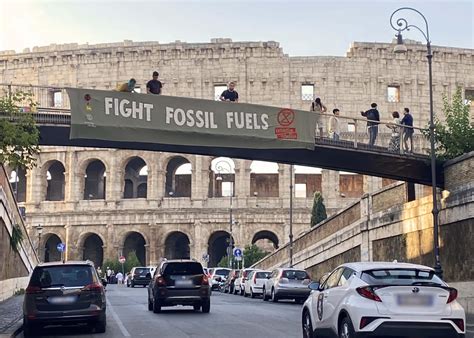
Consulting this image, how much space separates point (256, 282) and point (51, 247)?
44014 mm

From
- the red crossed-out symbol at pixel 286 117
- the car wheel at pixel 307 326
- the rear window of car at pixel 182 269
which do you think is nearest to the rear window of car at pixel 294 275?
the rear window of car at pixel 182 269

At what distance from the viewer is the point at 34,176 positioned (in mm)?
70562

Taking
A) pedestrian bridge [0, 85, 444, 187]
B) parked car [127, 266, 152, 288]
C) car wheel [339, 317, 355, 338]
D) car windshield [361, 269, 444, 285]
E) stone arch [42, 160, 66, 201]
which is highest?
stone arch [42, 160, 66, 201]

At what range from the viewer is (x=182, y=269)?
76.0 ft

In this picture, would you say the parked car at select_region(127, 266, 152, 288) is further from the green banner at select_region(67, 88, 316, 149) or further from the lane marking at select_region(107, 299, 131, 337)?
the green banner at select_region(67, 88, 316, 149)

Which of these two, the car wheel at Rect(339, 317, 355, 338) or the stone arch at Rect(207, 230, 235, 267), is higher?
the stone arch at Rect(207, 230, 235, 267)

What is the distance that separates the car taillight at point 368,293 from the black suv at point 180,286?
12.6 meters

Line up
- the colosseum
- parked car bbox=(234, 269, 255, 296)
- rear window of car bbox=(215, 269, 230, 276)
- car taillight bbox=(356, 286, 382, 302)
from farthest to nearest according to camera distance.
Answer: the colosseum → rear window of car bbox=(215, 269, 230, 276) → parked car bbox=(234, 269, 255, 296) → car taillight bbox=(356, 286, 382, 302)

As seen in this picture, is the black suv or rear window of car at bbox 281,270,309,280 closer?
the black suv

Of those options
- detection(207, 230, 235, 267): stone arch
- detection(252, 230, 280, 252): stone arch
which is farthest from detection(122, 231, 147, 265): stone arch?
detection(252, 230, 280, 252): stone arch

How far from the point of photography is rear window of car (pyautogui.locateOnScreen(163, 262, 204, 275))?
2308 cm

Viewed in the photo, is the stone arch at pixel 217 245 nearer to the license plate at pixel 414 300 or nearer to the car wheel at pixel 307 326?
the car wheel at pixel 307 326

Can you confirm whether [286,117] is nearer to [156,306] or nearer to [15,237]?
[156,306]

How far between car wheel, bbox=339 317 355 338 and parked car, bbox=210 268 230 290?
36670mm
